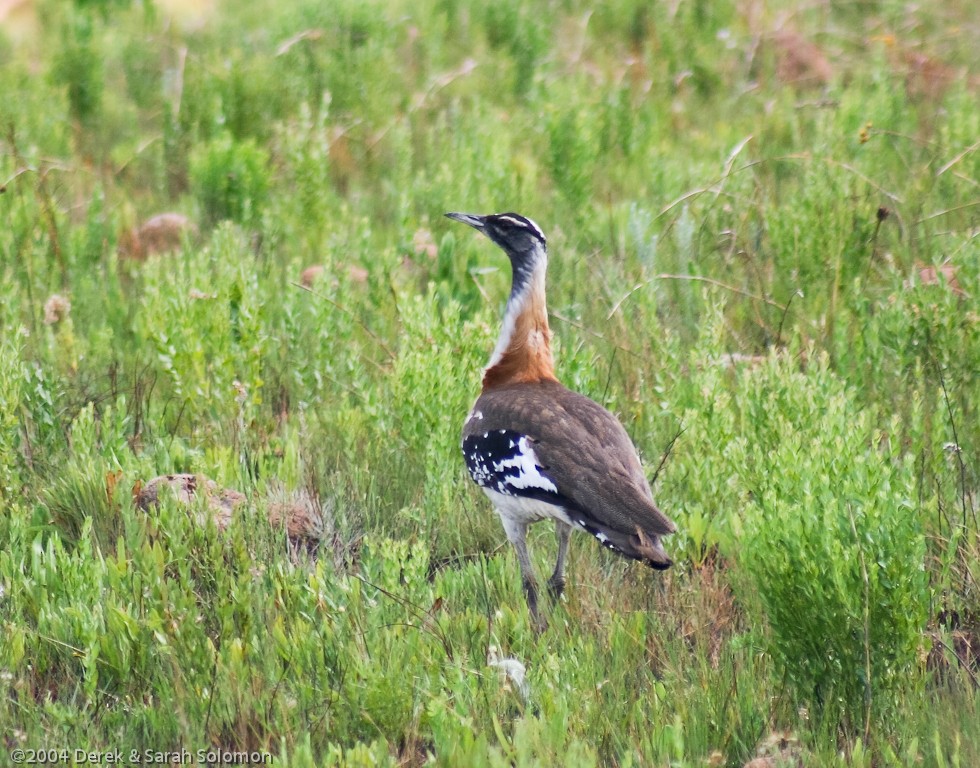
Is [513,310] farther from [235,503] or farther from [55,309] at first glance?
[55,309]

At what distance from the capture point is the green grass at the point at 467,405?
321cm

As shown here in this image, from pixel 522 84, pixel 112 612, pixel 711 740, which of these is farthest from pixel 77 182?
pixel 711 740

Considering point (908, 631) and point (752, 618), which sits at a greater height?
point (908, 631)

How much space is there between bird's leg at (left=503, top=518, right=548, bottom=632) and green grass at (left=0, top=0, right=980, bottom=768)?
6 centimetres

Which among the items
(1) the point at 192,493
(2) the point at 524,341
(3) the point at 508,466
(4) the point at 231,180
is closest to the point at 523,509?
(3) the point at 508,466

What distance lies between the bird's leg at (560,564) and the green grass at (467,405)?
0.26 feet

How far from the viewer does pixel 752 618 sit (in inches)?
143

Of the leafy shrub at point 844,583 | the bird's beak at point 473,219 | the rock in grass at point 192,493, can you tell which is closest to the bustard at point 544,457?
the bird's beak at point 473,219

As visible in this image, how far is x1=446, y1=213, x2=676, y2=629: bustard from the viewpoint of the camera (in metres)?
3.73

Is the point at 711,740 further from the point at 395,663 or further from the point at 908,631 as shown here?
the point at 395,663

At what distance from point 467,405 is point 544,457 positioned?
947 millimetres

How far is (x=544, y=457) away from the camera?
4043 millimetres

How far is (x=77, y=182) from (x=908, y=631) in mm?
6641

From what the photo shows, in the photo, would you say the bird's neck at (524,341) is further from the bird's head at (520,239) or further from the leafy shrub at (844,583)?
the leafy shrub at (844,583)
